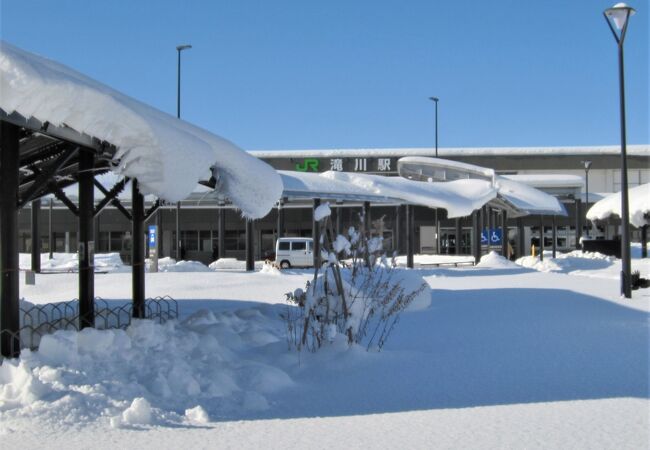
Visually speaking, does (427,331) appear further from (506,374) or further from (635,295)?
(635,295)

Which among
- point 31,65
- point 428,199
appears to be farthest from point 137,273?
point 428,199

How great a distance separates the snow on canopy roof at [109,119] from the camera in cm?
632

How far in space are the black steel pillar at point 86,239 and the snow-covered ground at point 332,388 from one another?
1.30m

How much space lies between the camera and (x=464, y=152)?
5962 centimetres

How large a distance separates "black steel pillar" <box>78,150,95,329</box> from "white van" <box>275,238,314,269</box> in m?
23.0

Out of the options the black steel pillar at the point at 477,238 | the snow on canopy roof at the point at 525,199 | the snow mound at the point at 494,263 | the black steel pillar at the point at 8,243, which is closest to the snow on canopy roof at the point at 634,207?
the snow mound at the point at 494,263

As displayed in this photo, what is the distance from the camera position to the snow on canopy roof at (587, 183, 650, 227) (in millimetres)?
22531

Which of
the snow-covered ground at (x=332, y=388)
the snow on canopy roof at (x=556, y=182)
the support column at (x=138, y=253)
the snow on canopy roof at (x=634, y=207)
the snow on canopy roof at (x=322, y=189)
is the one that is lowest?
the snow-covered ground at (x=332, y=388)

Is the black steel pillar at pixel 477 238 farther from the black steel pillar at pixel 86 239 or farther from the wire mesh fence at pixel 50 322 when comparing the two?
the black steel pillar at pixel 86 239

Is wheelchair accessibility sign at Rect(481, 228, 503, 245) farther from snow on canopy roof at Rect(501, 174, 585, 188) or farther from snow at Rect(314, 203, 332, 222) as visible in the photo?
snow at Rect(314, 203, 332, 222)

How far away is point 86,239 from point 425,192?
1945 cm

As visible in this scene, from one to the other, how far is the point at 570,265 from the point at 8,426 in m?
25.5

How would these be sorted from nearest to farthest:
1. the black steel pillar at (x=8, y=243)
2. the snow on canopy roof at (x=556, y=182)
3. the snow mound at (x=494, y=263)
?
the black steel pillar at (x=8, y=243) < the snow mound at (x=494, y=263) < the snow on canopy roof at (x=556, y=182)

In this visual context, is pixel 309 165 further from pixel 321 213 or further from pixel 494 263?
pixel 321 213
